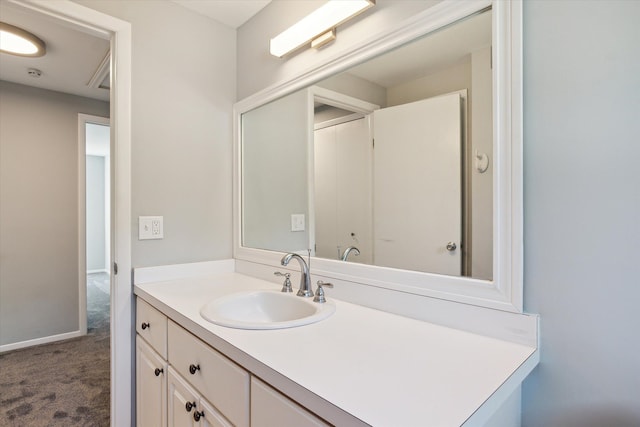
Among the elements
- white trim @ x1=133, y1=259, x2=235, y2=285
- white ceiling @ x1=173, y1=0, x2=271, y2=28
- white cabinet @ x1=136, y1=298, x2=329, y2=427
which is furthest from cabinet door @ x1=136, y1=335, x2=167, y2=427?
white ceiling @ x1=173, y1=0, x2=271, y2=28

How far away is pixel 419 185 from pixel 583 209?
0.49 metres

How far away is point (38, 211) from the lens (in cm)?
306

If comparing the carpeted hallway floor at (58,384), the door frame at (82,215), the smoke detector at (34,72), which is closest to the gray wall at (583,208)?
A: the carpeted hallway floor at (58,384)

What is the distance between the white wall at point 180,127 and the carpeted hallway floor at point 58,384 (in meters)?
1.14

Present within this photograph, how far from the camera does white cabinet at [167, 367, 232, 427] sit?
0.99m

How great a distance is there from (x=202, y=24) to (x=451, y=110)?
5.04ft

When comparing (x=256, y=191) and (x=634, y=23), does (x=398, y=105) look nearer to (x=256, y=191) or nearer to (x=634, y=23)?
(x=634, y=23)

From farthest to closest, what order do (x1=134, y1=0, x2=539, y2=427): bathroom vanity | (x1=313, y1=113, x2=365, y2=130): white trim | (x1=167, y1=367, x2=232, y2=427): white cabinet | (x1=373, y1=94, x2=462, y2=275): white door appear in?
1. (x1=313, y1=113, x2=365, y2=130): white trim
2. (x1=373, y1=94, x2=462, y2=275): white door
3. (x1=167, y1=367, x2=232, y2=427): white cabinet
4. (x1=134, y1=0, x2=539, y2=427): bathroom vanity

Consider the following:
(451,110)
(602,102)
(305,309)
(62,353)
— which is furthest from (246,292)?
(62,353)

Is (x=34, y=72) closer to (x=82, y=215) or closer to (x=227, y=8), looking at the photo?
(x=82, y=215)

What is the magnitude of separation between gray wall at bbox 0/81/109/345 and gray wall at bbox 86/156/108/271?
400 cm

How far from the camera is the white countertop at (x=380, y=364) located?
0.61 m

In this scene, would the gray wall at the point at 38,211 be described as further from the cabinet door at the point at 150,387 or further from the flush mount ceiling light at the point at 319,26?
the flush mount ceiling light at the point at 319,26

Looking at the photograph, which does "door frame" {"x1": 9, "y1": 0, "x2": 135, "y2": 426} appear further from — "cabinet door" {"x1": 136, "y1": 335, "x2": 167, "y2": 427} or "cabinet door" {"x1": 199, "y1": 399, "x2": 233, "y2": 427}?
"cabinet door" {"x1": 199, "y1": 399, "x2": 233, "y2": 427}
